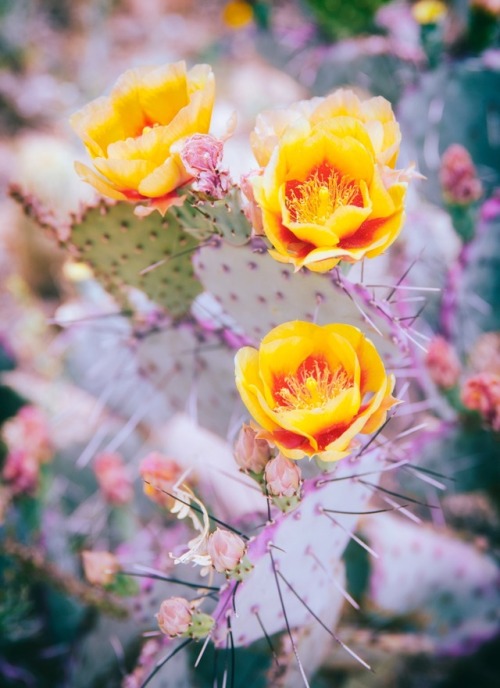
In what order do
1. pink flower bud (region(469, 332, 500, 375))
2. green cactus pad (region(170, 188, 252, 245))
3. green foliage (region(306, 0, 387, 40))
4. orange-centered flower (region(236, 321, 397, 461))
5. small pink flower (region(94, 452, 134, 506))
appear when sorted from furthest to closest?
green foliage (region(306, 0, 387, 40))
pink flower bud (region(469, 332, 500, 375))
small pink flower (region(94, 452, 134, 506))
green cactus pad (region(170, 188, 252, 245))
orange-centered flower (region(236, 321, 397, 461))

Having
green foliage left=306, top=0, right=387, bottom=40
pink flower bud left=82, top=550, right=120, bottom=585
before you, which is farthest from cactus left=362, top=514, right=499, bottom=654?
green foliage left=306, top=0, right=387, bottom=40

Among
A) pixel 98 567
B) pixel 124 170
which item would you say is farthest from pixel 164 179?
pixel 98 567

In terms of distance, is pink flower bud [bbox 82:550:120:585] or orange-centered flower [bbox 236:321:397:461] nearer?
orange-centered flower [bbox 236:321:397:461]

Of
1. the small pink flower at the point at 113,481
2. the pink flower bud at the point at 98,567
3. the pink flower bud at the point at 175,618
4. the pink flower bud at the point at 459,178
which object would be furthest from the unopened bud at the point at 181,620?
the pink flower bud at the point at 459,178

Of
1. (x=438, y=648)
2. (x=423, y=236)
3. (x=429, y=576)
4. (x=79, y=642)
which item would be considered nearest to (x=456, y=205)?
(x=423, y=236)

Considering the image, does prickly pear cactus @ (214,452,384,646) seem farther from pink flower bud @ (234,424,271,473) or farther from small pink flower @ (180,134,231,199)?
small pink flower @ (180,134,231,199)

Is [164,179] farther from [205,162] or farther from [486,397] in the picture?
[486,397]
